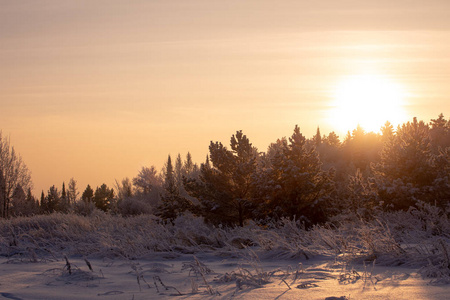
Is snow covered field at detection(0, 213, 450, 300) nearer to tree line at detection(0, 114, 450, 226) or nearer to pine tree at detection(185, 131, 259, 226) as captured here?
tree line at detection(0, 114, 450, 226)

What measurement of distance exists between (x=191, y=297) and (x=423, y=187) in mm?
28395

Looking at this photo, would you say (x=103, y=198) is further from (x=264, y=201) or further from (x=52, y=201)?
(x=264, y=201)

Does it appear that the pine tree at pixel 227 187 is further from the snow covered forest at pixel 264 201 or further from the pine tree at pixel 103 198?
the pine tree at pixel 103 198

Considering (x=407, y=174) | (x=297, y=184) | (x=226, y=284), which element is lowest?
(x=226, y=284)

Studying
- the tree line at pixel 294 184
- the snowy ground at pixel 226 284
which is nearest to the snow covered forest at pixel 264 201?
the tree line at pixel 294 184

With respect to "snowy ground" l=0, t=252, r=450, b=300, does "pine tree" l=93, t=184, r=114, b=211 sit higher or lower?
higher

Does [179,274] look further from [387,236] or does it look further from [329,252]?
[387,236]

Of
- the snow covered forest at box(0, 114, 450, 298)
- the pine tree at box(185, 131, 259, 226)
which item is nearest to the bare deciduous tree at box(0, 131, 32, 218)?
the snow covered forest at box(0, 114, 450, 298)

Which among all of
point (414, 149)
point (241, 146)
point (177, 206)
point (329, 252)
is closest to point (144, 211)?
point (177, 206)

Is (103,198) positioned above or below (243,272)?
above

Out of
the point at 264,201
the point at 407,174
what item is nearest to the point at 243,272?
the point at 264,201

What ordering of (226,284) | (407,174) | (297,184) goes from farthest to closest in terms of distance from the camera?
(407,174), (297,184), (226,284)

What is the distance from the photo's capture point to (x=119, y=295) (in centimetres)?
469

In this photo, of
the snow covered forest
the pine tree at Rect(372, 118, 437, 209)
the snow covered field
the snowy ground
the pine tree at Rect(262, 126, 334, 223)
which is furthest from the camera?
the pine tree at Rect(372, 118, 437, 209)
